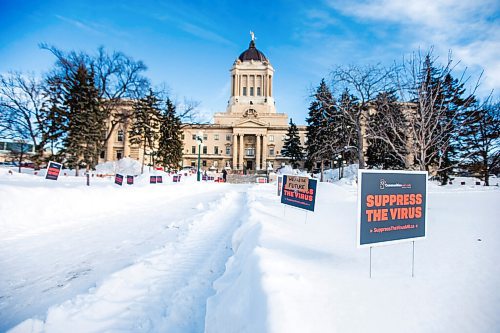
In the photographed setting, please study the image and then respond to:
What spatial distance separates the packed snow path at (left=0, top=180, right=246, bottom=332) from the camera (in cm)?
268

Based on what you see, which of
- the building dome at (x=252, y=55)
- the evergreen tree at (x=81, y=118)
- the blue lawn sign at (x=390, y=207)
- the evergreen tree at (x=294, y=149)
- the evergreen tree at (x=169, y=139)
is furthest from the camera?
the building dome at (x=252, y=55)

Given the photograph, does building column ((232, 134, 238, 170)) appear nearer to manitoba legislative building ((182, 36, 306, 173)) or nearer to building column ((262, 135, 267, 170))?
manitoba legislative building ((182, 36, 306, 173))

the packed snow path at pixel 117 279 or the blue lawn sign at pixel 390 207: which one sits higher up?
the blue lawn sign at pixel 390 207

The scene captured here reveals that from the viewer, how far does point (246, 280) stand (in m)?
2.86

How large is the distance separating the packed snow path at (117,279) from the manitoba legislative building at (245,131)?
5003cm

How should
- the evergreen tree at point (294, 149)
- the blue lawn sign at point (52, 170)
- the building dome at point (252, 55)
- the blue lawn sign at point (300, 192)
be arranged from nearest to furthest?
the blue lawn sign at point (300, 192) < the blue lawn sign at point (52, 170) < the evergreen tree at point (294, 149) < the building dome at point (252, 55)

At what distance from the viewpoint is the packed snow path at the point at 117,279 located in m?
2.68

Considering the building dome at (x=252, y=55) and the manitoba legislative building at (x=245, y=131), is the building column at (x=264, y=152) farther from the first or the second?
the building dome at (x=252, y=55)

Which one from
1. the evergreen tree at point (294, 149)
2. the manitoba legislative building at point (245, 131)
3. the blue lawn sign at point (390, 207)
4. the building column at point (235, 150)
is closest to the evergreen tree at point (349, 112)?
the blue lawn sign at point (390, 207)

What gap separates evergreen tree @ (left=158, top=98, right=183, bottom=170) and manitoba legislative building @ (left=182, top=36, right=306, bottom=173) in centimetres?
1921

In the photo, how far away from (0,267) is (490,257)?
7.54 meters

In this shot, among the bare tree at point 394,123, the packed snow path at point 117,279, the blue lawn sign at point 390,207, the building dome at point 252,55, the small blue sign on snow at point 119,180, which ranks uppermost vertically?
the building dome at point 252,55

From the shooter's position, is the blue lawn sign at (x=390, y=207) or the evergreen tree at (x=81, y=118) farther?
the evergreen tree at (x=81, y=118)

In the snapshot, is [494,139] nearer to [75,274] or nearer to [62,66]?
[75,274]
